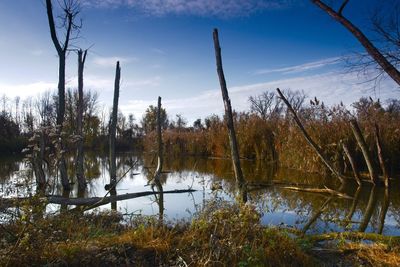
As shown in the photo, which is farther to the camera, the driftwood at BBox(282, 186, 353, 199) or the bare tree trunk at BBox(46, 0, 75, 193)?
the bare tree trunk at BBox(46, 0, 75, 193)

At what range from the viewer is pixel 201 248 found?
11.6 ft

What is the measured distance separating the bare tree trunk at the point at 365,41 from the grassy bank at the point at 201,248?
2.66 meters

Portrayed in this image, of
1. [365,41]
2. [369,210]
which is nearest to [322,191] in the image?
[369,210]

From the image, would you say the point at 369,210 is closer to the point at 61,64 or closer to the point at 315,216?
the point at 315,216

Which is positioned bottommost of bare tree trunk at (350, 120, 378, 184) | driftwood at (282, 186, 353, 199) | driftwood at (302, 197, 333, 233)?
driftwood at (302, 197, 333, 233)

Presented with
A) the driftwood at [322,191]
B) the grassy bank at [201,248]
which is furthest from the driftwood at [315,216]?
the grassy bank at [201,248]

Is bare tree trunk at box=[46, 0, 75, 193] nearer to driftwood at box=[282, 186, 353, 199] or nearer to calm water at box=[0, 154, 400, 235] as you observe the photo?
calm water at box=[0, 154, 400, 235]

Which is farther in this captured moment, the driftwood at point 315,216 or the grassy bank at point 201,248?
the driftwood at point 315,216

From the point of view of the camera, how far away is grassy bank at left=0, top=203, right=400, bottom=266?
10.7 ft

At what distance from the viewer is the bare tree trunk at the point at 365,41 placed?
215 inches

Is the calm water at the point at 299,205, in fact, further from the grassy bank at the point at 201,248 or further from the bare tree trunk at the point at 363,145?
the grassy bank at the point at 201,248

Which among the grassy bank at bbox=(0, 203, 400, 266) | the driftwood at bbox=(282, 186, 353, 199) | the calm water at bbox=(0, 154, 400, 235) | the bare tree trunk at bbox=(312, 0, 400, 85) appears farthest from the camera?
the driftwood at bbox=(282, 186, 353, 199)

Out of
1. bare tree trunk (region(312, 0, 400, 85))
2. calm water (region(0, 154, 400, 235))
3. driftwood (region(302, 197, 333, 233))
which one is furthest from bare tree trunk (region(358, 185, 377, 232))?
bare tree trunk (region(312, 0, 400, 85))

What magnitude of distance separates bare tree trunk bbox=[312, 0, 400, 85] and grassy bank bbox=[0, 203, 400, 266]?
2.66 meters
